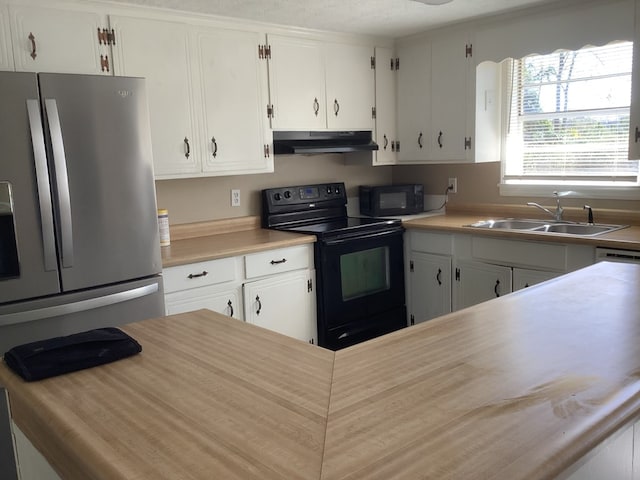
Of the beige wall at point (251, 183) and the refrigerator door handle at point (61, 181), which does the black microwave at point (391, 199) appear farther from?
the refrigerator door handle at point (61, 181)

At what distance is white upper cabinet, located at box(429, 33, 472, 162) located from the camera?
3920 mm

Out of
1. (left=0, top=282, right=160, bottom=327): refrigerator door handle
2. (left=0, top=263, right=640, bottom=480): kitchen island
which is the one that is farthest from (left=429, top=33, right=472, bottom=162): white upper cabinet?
(left=0, top=263, right=640, bottom=480): kitchen island

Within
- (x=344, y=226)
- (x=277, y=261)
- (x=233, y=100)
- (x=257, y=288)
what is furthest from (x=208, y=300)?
(x=233, y=100)

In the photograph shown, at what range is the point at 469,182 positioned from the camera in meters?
4.28

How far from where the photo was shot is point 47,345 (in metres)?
1.42

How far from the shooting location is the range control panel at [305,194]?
400 centimetres

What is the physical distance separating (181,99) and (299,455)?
2.70m

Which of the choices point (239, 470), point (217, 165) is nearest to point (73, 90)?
point (217, 165)

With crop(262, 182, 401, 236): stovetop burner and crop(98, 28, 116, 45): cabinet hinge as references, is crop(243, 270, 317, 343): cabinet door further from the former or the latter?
crop(98, 28, 116, 45): cabinet hinge

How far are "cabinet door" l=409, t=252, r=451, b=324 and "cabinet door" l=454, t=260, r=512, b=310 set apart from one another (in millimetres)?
87

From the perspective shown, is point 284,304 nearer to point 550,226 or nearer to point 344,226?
point 344,226

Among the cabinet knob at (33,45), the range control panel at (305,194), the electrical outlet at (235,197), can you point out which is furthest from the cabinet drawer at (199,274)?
the cabinet knob at (33,45)

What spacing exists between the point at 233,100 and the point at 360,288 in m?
1.46

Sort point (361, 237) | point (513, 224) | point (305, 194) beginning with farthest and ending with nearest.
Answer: point (305, 194), point (513, 224), point (361, 237)
